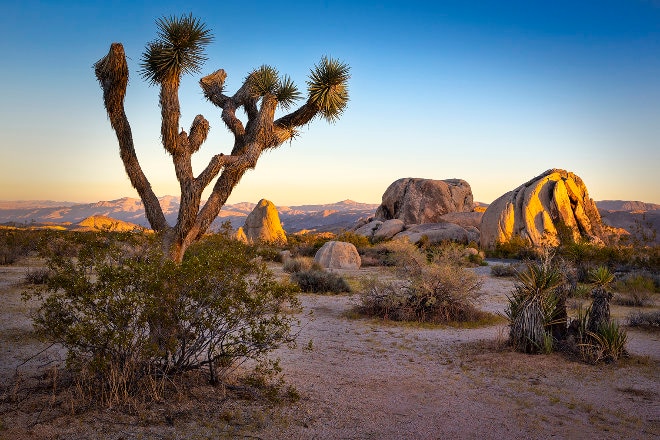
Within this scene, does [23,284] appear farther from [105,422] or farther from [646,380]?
[646,380]

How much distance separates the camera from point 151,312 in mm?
5039

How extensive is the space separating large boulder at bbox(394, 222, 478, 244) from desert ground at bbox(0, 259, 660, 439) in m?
23.1

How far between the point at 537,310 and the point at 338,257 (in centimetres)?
1504

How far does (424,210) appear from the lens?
1612 inches

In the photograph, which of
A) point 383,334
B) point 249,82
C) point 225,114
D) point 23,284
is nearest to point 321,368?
point 383,334

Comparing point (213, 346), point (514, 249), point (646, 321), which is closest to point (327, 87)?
point (213, 346)

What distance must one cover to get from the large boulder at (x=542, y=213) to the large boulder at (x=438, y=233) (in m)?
1.21

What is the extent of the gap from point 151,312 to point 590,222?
37020 millimetres

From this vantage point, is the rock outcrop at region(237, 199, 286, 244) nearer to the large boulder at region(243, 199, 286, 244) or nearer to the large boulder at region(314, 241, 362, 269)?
the large boulder at region(243, 199, 286, 244)

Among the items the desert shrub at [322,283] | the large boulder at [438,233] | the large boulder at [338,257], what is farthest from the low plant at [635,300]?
the large boulder at [438,233]

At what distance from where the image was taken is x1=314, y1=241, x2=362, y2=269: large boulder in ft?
73.6

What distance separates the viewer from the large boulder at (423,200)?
41.0m

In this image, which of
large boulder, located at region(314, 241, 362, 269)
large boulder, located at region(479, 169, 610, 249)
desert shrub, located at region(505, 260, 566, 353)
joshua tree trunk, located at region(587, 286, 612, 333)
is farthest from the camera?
large boulder, located at region(479, 169, 610, 249)

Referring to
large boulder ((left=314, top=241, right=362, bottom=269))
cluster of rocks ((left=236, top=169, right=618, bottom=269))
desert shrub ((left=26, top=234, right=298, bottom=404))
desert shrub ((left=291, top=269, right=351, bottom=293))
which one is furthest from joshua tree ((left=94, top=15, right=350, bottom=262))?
cluster of rocks ((left=236, top=169, right=618, bottom=269))
